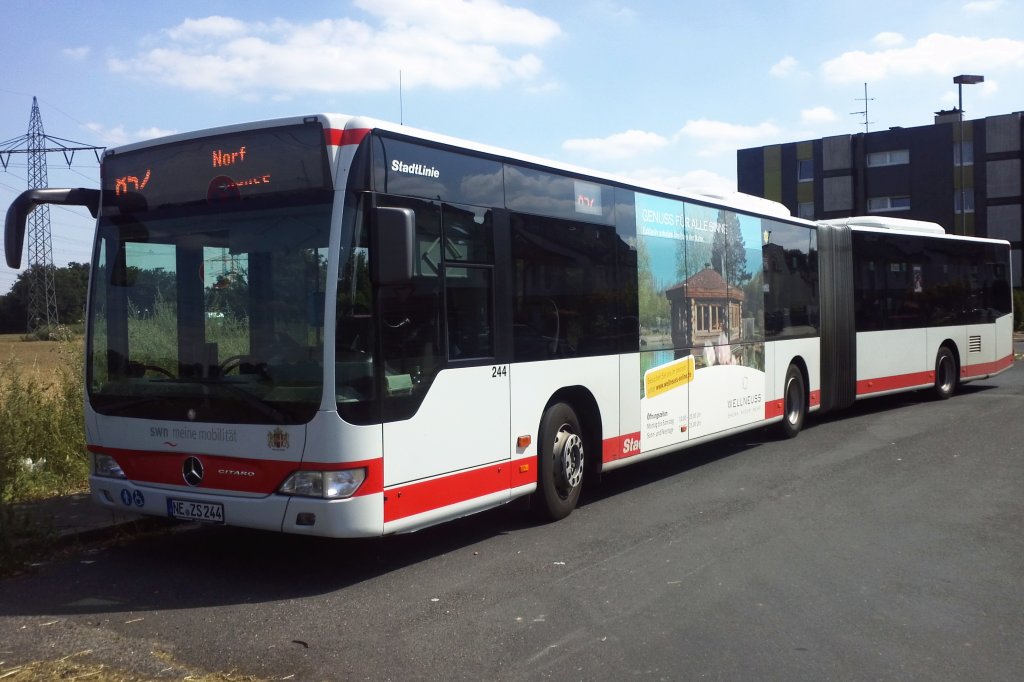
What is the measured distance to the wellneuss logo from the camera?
6863 mm

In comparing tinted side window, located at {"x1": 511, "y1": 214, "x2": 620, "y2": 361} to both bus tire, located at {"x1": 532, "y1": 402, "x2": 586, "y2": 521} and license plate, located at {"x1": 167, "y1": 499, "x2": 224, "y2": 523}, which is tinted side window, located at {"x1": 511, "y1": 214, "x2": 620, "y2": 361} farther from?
license plate, located at {"x1": 167, "y1": 499, "x2": 224, "y2": 523}

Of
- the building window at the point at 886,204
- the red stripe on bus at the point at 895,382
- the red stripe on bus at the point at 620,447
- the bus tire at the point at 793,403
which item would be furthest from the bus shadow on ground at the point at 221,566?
the building window at the point at 886,204

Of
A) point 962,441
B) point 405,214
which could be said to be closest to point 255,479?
point 405,214

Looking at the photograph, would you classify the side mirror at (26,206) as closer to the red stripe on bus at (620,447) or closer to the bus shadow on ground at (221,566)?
the bus shadow on ground at (221,566)

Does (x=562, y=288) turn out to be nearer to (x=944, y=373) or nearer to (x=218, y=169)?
(x=218, y=169)

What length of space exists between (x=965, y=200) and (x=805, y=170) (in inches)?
404

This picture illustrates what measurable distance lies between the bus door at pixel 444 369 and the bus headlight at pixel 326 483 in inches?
10.3

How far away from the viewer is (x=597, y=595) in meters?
6.34

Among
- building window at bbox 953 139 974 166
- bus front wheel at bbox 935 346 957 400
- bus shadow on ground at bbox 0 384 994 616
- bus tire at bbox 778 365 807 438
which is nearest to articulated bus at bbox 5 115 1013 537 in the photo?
bus shadow on ground at bbox 0 384 994 616

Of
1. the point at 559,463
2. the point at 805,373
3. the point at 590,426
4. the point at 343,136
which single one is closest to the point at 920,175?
the point at 805,373

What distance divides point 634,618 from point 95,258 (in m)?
4.79

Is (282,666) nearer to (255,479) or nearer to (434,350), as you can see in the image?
(255,479)

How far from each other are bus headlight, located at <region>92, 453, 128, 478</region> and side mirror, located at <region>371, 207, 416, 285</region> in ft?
8.59

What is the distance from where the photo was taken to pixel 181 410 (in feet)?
22.6
